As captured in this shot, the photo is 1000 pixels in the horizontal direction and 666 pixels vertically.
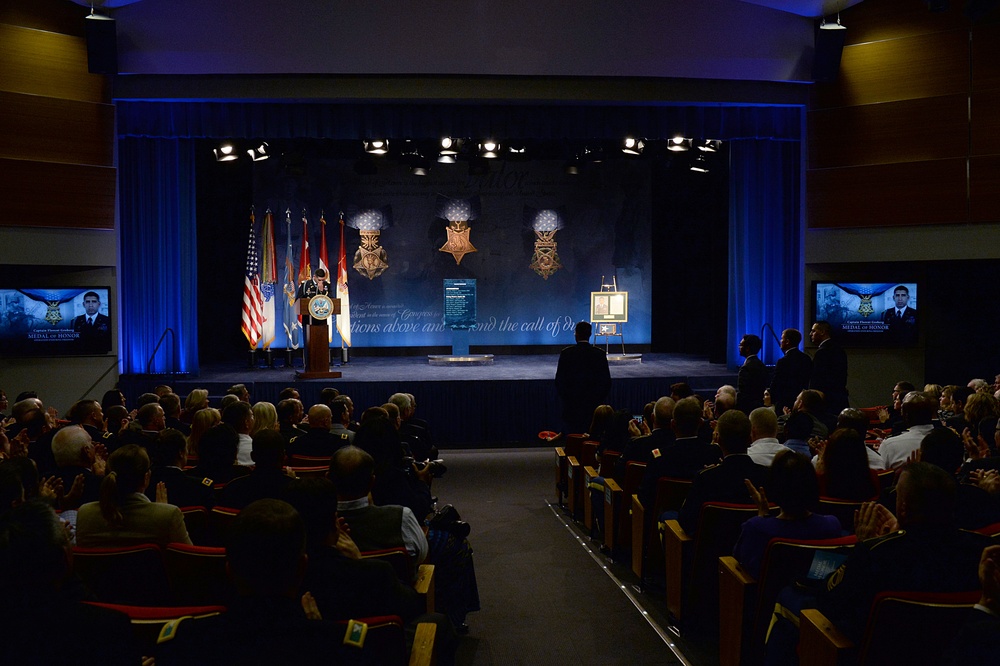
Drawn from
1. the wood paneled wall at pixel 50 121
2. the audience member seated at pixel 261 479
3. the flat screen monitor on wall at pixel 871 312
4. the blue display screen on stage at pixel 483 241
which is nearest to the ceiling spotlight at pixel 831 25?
the flat screen monitor on wall at pixel 871 312

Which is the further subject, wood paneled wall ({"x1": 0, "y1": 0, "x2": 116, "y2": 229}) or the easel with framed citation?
the easel with framed citation

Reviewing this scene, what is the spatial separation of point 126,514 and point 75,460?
32.3 inches

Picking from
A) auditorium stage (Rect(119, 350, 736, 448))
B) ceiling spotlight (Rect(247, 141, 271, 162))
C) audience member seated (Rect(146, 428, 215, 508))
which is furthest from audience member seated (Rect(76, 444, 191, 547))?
ceiling spotlight (Rect(247, 141, 271, 162))

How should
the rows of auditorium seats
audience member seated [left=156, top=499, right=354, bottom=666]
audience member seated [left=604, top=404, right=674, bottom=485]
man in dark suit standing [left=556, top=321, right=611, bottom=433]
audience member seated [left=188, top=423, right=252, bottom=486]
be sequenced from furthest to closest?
man in dark suit standing [left=556, top=321, right=611, bottom=433] < audience member seated [left=604, top=404, right=674, bottom=485] < audience member seated [left=188, top=423, right=252, bottom=486] < the rows of auditorium seats < audience member seated [left=156, top=499, right=354, bottom=666]

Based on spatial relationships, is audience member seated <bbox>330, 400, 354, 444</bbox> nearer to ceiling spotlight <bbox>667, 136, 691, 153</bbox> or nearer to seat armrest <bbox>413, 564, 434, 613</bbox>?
seat armrest <bbox>413, 564, 434, 613</bbox>

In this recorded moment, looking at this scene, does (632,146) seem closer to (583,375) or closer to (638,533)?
(583,375)

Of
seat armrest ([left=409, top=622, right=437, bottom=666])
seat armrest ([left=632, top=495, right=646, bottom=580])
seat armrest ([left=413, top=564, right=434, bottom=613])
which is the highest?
seat armrest ([left=409, top=622, right=437, bottom=666])

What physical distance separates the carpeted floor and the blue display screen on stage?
7234 mm

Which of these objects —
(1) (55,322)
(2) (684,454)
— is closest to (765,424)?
(2) (684,454)

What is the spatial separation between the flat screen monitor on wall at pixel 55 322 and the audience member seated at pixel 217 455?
692 cm

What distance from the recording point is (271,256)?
504 inches

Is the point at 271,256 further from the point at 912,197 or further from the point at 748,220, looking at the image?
the point at 912,197

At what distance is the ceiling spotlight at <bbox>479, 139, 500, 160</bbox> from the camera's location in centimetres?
1203

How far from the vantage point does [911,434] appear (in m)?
4.54
